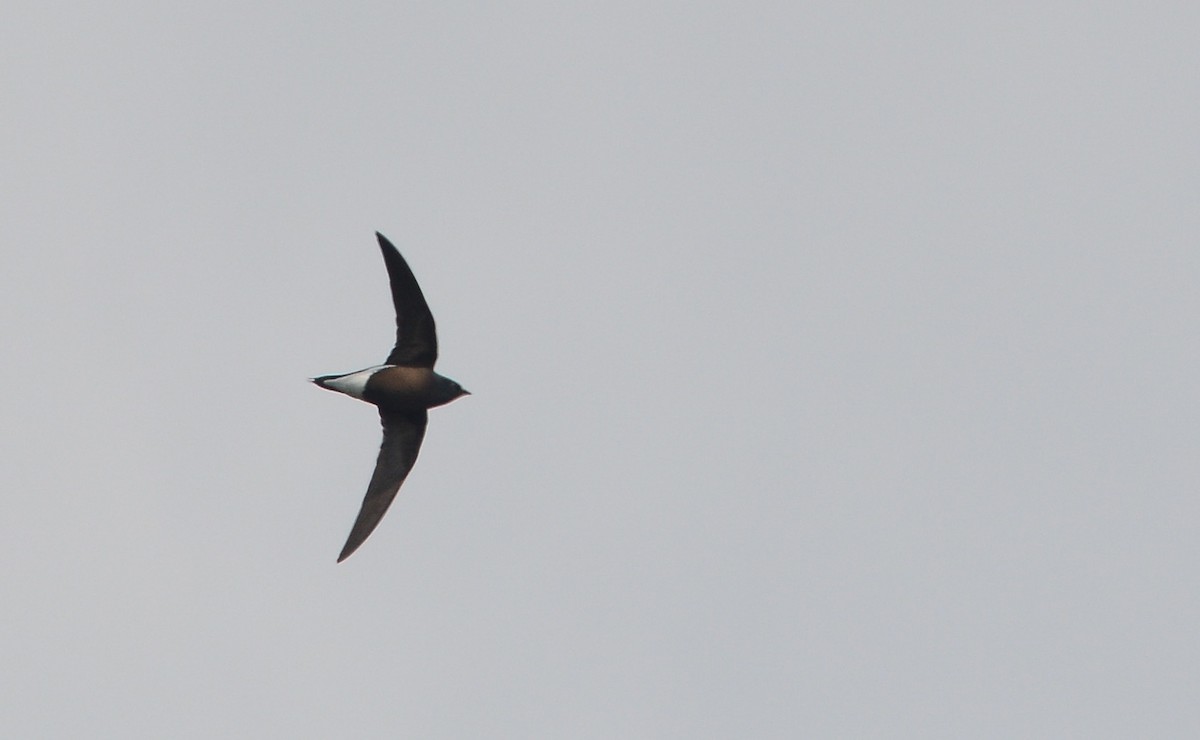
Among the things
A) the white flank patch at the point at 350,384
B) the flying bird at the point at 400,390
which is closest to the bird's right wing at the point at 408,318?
the flying bird at the point at 400,390

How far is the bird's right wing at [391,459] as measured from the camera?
2611 cm

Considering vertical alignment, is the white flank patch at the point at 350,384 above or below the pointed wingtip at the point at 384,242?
below

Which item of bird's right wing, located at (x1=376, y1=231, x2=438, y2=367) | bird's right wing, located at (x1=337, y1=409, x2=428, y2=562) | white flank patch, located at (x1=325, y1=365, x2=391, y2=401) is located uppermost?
bird's right wing, located at (x1=376, y1=231, x2=438, y2=367)

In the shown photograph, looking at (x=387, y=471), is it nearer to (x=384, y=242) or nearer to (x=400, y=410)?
(x=400, y=410)

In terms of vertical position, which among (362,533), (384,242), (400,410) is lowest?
(362,533)

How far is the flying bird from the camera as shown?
2561cm

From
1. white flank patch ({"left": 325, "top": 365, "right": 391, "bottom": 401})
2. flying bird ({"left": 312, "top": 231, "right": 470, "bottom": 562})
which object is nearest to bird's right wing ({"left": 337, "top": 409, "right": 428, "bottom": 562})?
flying bird ({"left": 312, "top": 231, "right": 470, "bottom": 562})

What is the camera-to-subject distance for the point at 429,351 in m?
25.9

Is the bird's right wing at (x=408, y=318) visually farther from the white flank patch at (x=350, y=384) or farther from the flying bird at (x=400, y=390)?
the white flank patch at (x=350, y=384)

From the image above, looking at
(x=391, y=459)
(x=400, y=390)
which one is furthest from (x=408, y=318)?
(x=391, y=459)

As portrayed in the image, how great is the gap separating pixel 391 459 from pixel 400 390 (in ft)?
3.27

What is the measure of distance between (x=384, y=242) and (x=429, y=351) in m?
1.63

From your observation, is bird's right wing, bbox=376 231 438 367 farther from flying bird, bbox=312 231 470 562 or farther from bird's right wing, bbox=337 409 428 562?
bird's right wing, bbox=337 409 428 562

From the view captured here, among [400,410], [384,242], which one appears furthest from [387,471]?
[384,242]
